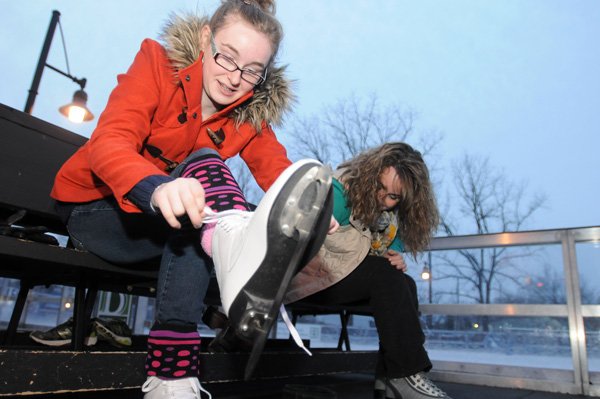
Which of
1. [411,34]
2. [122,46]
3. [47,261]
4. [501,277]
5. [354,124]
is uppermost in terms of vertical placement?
[411,34]

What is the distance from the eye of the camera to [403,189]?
2059 millimetres

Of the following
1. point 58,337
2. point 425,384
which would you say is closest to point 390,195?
point 425,384

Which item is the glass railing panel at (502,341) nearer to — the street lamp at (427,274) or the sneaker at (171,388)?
the street lamp at (427,274)

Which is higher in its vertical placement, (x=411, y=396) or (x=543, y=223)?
(x=543, y=223)

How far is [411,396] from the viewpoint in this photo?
1.60 meters

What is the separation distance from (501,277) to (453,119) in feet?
179

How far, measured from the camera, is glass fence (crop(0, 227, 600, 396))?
3.60 metres

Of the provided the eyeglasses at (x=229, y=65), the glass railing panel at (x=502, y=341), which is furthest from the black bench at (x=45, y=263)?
the glass railing panel at (x=502, y=341)

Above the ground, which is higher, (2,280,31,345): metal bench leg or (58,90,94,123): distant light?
(58,90,94,123): distant light

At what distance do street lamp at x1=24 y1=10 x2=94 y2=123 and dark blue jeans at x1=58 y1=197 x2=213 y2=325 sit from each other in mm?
4047

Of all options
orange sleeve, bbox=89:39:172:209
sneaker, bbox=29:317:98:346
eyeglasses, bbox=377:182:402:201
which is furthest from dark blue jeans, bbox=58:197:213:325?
eyeglasses, bbox=377:182:402:201

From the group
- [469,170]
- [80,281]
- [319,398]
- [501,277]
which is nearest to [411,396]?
[319,398]

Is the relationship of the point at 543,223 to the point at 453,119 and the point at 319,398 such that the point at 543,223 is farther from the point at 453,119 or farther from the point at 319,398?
the point at 319,398

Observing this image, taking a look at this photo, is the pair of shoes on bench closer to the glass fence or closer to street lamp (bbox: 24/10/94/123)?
the glass fence
